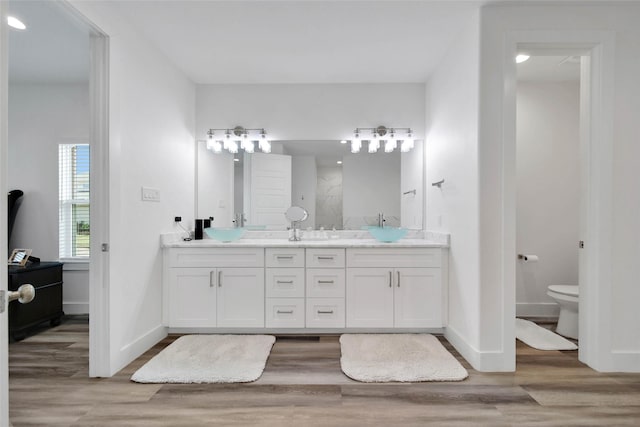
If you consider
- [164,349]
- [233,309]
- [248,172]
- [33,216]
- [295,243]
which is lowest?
[164,349]

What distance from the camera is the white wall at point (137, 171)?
2359mm

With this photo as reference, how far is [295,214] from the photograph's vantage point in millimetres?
3656

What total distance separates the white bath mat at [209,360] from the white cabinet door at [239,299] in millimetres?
136

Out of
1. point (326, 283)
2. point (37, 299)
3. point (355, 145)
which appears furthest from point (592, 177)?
point (37, 299)

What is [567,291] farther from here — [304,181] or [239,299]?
[239,299]

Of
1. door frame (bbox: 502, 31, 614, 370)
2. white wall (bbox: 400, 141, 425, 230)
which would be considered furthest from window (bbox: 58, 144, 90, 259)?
door frame (bbox: 502, 31, 614, 370)

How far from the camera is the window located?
3807 millimetres

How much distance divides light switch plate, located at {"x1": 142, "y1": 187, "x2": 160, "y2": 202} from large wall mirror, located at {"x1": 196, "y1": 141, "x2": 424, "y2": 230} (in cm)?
80

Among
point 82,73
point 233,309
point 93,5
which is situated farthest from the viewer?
point 82,73

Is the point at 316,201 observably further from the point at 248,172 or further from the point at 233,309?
the point at 233,309

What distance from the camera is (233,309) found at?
3.09 metres

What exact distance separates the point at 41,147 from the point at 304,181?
289 cm

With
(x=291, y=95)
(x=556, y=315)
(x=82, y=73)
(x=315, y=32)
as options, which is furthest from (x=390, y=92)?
(x=82, y=73)

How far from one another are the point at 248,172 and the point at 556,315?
12.0ft
